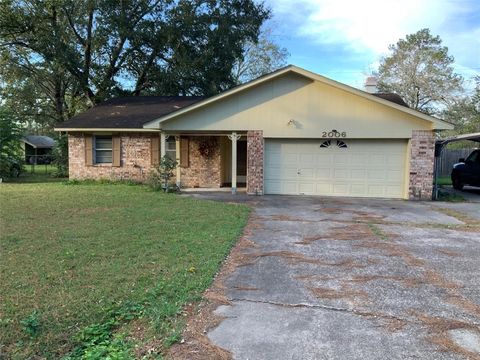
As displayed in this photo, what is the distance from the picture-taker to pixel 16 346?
11.0 feet

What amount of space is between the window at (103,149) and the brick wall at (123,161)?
0.88ft

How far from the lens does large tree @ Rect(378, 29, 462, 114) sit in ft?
118

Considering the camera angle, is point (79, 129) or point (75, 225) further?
point (79, 129)

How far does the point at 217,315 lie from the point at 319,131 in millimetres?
10570

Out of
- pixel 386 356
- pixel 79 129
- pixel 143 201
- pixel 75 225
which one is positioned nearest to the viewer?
pixel 386 356

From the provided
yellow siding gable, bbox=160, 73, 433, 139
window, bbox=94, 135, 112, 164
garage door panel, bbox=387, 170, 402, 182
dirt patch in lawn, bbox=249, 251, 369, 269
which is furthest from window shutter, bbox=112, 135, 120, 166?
dirt patch in lawn, bbox=249, 251, 369, 269

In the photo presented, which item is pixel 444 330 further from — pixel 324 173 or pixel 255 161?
pixel 255 161

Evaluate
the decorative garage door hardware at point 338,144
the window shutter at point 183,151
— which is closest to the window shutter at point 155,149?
the window shutter at point 183,151

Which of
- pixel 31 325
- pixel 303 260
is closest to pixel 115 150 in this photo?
pixel 303 260

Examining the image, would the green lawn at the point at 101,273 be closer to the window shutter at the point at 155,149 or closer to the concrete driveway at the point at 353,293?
the concrete driveway at the point at 353,293

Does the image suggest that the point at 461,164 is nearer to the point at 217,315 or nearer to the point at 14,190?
the point at 217,315

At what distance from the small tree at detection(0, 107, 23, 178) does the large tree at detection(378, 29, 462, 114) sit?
106 feet

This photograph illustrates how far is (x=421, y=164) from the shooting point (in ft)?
43.7

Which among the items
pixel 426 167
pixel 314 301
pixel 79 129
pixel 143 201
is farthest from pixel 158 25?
pixel 314 301
